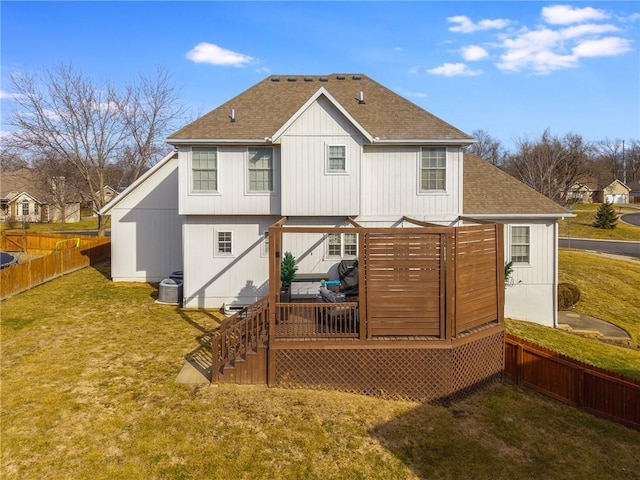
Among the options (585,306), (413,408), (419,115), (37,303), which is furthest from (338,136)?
(585,306)

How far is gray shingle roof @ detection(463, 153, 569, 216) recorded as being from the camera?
630 inches

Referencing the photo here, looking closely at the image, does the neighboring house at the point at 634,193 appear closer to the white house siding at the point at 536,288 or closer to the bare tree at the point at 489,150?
the bare tree at the point at 489,150

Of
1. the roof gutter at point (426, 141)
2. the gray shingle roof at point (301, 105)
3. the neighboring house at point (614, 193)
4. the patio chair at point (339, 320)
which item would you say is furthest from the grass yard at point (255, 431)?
the neighboring house at point (614, 193)

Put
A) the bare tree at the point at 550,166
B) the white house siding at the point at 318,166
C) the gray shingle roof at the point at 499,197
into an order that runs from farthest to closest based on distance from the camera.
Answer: the bare tree at the point at 550,166, the gray shingle roof at the point at 499,197, the white house siding at the point at 318,166

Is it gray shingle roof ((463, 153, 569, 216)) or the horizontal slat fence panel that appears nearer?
the horizontal slat fence panel

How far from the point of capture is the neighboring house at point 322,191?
13820 mm

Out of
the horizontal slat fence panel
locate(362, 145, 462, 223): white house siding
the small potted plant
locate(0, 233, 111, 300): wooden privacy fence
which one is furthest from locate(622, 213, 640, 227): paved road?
locate(0, 233, 111, 300): wooden privacy fence

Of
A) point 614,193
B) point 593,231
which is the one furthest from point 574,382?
point 614,193

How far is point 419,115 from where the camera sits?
50.6 ft

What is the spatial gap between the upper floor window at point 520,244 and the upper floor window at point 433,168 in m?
4.10

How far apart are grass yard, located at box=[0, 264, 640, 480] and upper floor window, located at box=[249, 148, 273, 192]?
664 centimetres

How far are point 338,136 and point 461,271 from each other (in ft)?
22.4

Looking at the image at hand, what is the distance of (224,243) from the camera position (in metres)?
15.1

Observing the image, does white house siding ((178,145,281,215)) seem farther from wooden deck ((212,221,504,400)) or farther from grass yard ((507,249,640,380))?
grass yard ((507,249,640,380))
